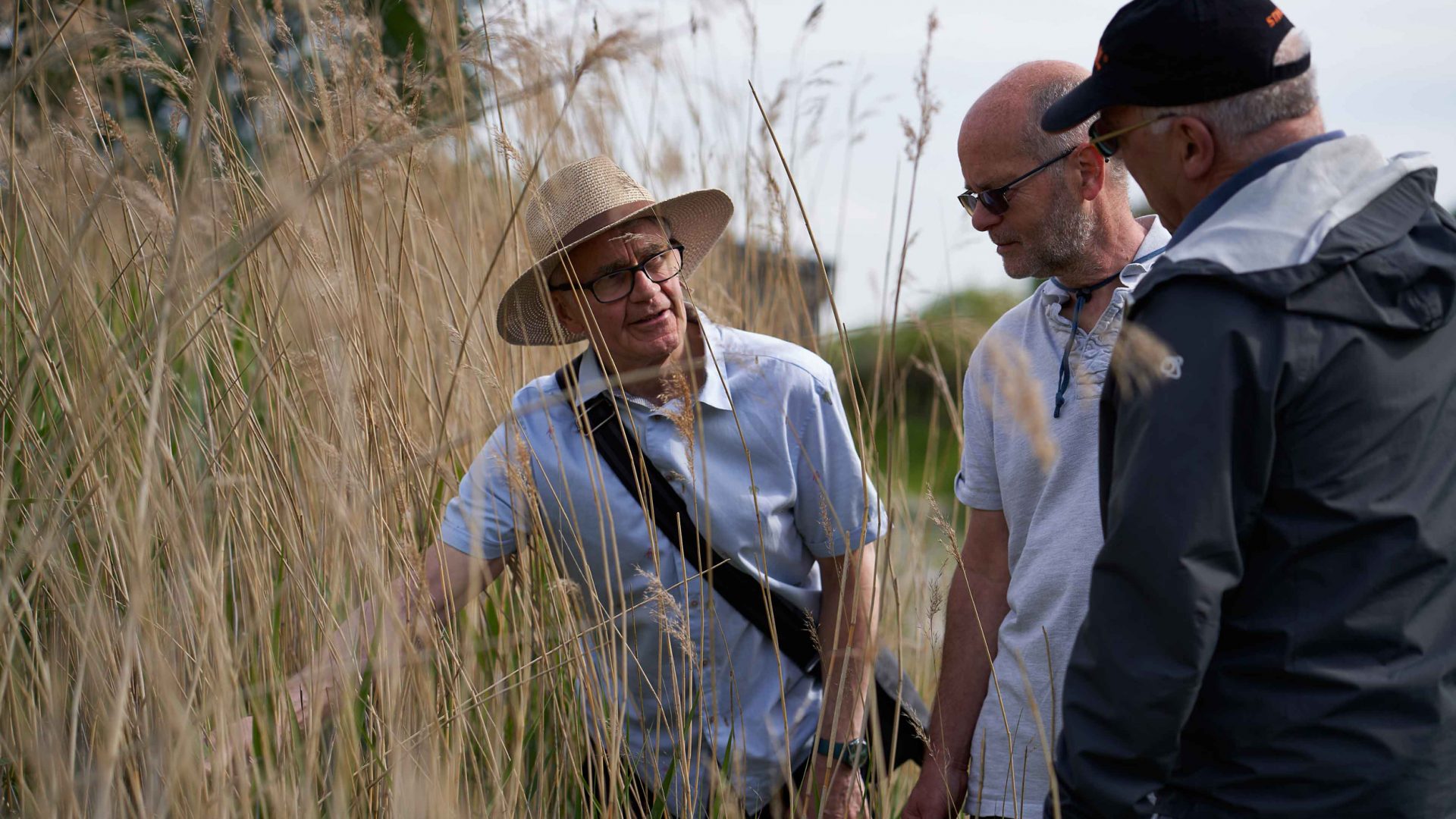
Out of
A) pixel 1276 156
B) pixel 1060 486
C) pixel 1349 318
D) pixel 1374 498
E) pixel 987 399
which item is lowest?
pixel 1060 486

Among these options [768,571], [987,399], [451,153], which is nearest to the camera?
[987,399]

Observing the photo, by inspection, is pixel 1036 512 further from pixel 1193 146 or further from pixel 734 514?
pixel 1193 146

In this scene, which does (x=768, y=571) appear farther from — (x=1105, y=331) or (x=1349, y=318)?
(x=1349, y=318)

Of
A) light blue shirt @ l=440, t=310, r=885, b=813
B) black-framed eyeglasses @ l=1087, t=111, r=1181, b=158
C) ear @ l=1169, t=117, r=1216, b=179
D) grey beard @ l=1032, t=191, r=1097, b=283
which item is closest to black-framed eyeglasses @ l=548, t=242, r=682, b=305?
light blue shirt @ l=440, t=310, r=885, b=813

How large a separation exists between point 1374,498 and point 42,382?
5.29 ft

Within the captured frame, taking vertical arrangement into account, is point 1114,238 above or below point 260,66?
below

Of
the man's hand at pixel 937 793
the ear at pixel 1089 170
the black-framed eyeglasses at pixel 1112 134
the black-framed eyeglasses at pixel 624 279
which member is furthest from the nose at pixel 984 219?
the man's hand at pixel 937 793

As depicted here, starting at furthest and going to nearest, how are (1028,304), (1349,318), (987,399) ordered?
(1028,304), (987,399), (1349,318)

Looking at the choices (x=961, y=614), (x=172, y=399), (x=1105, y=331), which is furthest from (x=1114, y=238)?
(x=172, y=399)

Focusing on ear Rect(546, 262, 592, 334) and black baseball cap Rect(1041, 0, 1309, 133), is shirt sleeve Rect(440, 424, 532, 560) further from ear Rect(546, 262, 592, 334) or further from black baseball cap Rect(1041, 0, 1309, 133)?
black baseball cap Rect(1041, 0, 1309, 133)

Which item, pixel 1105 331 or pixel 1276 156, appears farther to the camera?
pixel 1105 331

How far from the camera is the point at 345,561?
1.41 m

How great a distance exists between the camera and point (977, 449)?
5.22ft

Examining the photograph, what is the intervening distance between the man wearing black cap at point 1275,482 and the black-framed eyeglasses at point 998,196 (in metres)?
0.42
